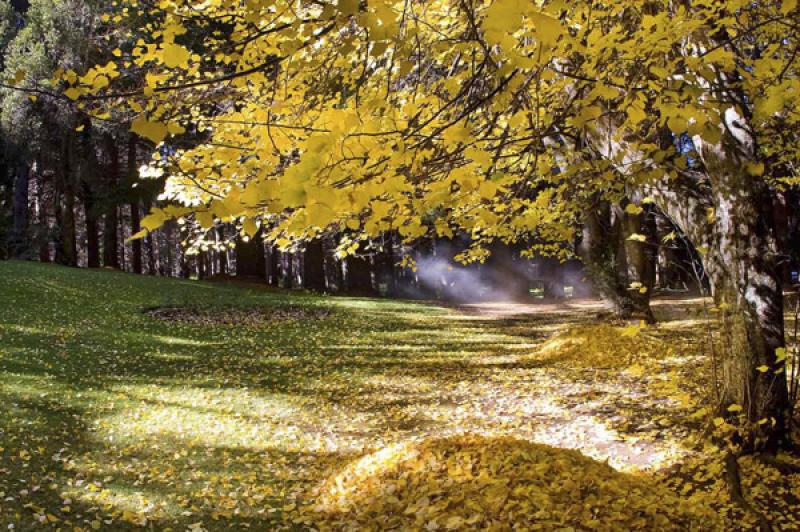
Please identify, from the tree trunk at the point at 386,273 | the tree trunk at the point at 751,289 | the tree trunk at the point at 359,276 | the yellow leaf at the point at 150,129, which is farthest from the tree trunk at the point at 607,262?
the tree trunk at the point at 386,273

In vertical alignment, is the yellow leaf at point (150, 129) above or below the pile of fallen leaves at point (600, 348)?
above

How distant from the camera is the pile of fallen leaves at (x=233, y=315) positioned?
16641mm

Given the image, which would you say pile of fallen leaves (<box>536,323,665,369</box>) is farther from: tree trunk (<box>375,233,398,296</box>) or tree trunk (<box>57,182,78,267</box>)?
tree trunk (<box>57,182,78,267</box>)

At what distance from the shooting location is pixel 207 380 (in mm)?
10227

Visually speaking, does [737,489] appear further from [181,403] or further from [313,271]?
[313,271]

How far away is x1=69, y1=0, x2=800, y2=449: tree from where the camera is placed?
210cm

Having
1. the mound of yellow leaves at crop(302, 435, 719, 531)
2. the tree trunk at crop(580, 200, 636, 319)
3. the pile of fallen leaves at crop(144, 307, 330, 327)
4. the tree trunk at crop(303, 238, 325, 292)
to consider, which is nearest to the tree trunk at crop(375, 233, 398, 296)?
the tree trunk at crop(303, 238, 325, 292)

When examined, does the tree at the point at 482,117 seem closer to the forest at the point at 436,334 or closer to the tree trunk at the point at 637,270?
the forest at the point at 436,334

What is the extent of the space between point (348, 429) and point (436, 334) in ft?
28.7

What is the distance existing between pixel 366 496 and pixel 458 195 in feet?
9.92

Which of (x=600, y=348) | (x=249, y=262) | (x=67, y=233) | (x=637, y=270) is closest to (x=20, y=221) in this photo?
(x=67, y=233)

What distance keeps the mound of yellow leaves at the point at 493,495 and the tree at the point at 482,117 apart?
140cm

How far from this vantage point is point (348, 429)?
7715 millimetres

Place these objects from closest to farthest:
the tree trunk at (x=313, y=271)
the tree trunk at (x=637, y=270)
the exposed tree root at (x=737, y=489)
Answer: the exposed tree root at (x=737, y=489), the tree trunk at (x=637, y=270), the tree trunk at (x=313, y=271)
